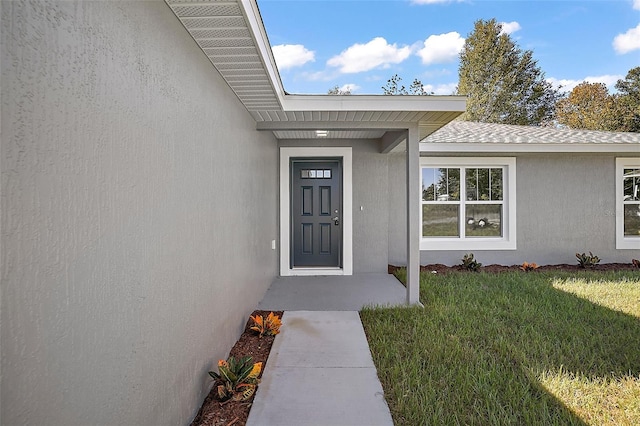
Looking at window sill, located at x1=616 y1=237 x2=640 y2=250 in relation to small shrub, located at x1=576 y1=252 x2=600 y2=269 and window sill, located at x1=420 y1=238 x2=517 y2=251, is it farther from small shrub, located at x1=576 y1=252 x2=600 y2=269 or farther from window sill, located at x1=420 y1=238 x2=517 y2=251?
window sill, located at x1=420 y1=238 x2=517 y2=251

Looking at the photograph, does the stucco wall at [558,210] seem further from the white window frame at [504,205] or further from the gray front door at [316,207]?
the gray front door at [316,207]

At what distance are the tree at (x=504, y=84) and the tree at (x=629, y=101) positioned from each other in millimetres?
3416

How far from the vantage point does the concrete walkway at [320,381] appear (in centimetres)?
221

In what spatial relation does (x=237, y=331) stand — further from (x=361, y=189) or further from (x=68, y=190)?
(x=361, y=189)

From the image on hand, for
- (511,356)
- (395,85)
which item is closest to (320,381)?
(511,356)

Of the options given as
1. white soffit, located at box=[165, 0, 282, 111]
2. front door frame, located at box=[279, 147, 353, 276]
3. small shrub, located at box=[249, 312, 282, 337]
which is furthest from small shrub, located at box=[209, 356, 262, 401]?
front door frame, located at box=[279, 147, 353, 276]

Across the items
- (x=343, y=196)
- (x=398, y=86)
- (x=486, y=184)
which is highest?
(x=398, y=86)

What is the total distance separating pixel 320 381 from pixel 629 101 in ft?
87.8

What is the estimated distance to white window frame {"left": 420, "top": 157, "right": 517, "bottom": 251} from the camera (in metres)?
6.80

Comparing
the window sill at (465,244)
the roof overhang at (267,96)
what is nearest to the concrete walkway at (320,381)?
the roof overhang at (267,96)

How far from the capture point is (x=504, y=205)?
6.96 metres

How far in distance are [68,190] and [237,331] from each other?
2.59 metres

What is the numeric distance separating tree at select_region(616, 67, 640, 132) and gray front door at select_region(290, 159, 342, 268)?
22679mm

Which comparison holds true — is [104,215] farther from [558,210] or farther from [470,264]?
[558,210]
